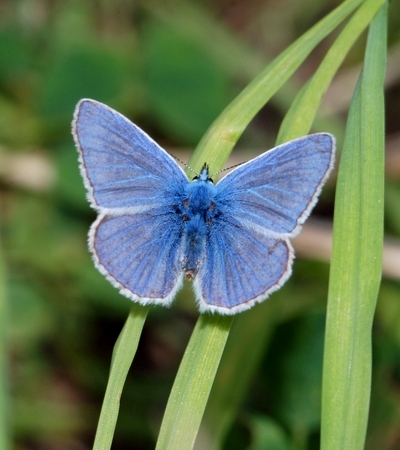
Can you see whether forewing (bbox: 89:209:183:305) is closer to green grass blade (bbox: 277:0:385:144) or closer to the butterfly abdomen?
the butterfly abdomen

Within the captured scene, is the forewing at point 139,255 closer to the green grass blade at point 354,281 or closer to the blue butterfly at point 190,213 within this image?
the blue butterfly at point 190,213

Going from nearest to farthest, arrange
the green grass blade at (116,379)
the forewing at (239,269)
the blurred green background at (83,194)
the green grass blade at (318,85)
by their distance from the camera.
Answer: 1. the green grass blade at (116,379)
2. the forewing at (239,269)
3. the green grass blade at (318,85)
4. the blurred green background at (83,194)

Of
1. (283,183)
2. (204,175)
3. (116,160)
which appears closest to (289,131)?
Answer: (283,183)

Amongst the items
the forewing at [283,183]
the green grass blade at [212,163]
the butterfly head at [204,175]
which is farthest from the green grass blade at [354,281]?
the butterfly head at [204,175]

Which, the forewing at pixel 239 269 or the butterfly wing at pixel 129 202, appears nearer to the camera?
the forewing at pixel 239 269

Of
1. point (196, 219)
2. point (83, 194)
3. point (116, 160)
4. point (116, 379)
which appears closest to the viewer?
point (116, 379)

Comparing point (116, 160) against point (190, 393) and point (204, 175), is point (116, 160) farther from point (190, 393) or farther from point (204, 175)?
point (190, 393)

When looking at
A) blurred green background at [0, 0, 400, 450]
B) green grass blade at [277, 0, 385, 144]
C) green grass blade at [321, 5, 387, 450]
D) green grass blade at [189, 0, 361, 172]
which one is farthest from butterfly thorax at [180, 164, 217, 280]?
blurred green background at [0, 0, 400, 450]
